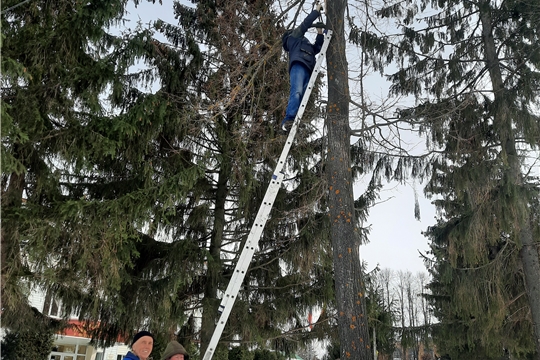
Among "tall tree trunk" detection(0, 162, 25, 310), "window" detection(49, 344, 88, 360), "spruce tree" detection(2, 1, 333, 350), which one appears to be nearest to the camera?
"tall tree trunk" detection(0, 162, 25, 310)

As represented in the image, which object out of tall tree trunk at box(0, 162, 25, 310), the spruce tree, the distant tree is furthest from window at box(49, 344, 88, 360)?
the distant tree

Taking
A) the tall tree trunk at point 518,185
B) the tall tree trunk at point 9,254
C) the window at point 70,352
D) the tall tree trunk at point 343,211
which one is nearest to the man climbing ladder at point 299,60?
the tall tree trunk at point 343,211

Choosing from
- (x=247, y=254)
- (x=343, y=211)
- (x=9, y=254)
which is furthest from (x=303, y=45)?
(x=9, y=254)

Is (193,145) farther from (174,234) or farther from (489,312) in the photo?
(489,312)

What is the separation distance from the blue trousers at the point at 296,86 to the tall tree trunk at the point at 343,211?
383 millimetres

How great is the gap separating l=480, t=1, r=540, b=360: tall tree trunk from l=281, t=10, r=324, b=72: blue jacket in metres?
4.69

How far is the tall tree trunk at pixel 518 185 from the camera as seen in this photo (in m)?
8.54

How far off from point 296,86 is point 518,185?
216 inches

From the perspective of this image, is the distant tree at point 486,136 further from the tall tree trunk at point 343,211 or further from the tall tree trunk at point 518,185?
the tall tree trunk at point 343,211

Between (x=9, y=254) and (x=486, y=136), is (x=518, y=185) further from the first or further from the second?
(x=9, y=254)

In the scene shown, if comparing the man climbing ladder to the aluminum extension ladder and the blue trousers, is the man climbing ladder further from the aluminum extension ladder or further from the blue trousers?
the aluminum extension ladder

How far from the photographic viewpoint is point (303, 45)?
6.26m

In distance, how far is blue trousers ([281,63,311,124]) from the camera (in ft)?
19.6

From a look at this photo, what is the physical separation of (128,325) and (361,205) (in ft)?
18.5
